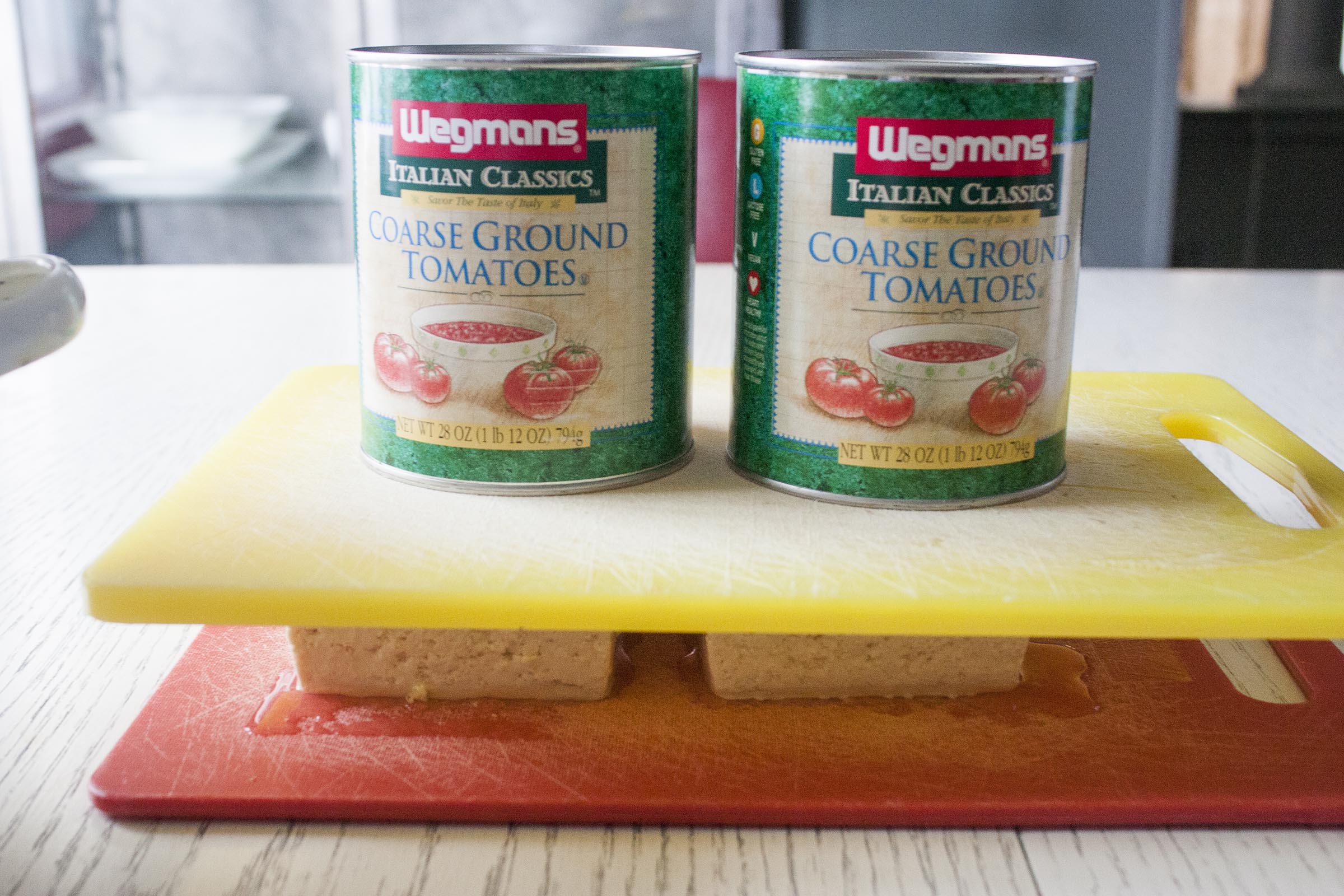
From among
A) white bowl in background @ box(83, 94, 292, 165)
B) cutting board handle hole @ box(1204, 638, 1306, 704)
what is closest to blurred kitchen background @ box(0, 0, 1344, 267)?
white bowl in background @ box(83, 94, 292, 165)

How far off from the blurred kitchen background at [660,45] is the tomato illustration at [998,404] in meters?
2.69

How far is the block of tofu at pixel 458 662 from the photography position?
56 centimetres

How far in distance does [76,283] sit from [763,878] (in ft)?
1.13

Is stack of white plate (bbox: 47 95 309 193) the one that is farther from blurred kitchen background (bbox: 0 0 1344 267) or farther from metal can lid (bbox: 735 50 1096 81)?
metal can lid (bbox: 735 50 1096 81)

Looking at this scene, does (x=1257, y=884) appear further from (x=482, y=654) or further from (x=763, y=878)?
(x=482, y=654)

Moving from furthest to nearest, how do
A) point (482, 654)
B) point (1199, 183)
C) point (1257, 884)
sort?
point (1199, 183) → point (482, 654) → point (1257, 884)

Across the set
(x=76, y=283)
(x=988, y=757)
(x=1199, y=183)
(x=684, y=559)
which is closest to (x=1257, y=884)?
(x=988, y=757)

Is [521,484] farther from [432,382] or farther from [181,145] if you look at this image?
[181,145]

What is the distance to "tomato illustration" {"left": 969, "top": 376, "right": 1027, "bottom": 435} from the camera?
0.60 m

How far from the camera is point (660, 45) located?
3.40 m

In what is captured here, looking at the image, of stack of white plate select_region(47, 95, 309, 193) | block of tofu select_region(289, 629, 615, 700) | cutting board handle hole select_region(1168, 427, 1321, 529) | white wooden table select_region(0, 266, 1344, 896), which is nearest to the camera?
white wooden table select_region(0, 266, 1344, 896)

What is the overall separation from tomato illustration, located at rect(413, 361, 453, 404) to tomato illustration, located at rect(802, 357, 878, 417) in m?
0.17

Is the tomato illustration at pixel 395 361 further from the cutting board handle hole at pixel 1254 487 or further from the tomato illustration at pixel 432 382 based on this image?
the cutting board handle hole at pixel 1254 487

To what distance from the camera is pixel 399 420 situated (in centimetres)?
64
